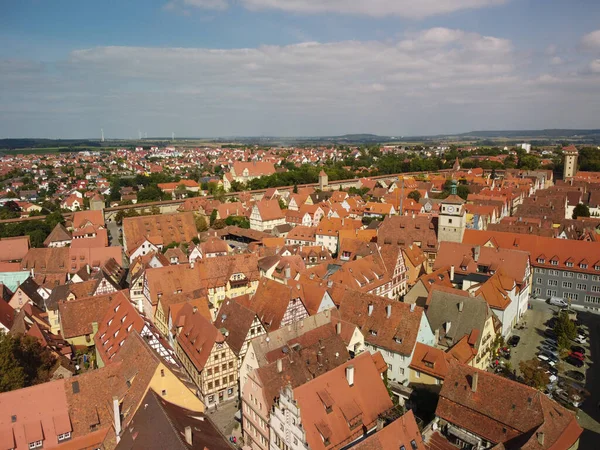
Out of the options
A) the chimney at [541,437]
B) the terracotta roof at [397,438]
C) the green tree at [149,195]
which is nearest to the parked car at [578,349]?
the chimney at [541,437]

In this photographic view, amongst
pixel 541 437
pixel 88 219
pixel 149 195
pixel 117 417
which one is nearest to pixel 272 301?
pixel 117 417

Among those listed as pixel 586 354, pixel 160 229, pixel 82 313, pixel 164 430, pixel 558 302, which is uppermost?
pixel 164 430

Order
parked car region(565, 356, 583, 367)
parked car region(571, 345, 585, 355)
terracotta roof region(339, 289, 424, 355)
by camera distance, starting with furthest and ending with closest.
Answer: parked car region(571, 345, 585, 355) → parked car region(565, 356, 583, 367) → terracotta roof region(339, 289, 424, 355)

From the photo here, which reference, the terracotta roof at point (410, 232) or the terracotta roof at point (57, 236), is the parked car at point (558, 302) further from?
the terracotta roof at point (57, 236)

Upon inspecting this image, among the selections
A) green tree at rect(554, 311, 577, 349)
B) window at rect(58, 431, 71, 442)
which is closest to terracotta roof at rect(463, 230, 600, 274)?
green tree at rect(554, 311, 577, 349)

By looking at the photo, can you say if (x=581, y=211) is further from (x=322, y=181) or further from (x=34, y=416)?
(x=34, y=416)

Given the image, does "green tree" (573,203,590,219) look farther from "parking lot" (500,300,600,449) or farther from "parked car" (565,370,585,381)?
"parked car" (565,370,585,381)

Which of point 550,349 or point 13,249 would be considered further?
point 13,249
